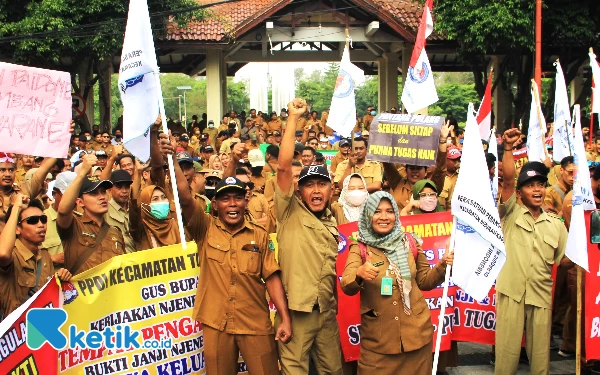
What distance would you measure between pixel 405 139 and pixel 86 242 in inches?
137

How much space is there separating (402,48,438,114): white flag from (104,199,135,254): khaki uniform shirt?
4.27m

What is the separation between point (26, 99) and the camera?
6090 mm

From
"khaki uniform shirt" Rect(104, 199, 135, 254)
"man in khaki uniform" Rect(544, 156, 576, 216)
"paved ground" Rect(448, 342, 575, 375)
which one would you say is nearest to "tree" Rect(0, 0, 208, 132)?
"man in khaki uniform" Rect(544, 156, 576, 216)

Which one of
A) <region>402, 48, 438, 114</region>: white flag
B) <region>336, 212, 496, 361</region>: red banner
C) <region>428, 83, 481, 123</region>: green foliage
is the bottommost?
<region>336, 212, 496, 361</region>: red banner

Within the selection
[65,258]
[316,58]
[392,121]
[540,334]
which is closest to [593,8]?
[316,58]

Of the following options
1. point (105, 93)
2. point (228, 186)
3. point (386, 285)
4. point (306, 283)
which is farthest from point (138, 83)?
point (105, 93)

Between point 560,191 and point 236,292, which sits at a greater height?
point 560,191

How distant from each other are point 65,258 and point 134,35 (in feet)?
5.42

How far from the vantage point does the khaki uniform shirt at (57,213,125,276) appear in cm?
573

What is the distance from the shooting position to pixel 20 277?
16.6ft

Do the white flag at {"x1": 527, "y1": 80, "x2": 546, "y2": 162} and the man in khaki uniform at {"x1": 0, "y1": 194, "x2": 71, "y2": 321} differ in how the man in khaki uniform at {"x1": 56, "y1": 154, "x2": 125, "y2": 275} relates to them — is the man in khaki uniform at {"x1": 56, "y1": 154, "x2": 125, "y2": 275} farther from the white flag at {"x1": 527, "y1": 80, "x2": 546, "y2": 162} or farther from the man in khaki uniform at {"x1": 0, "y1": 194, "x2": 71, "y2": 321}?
the white flag at {"x1": 527, "y1": 80, "x2": 546, "y2": 162}

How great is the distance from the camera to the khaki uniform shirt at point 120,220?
6445mm

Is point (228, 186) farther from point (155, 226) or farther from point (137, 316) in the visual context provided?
point (155, 226)

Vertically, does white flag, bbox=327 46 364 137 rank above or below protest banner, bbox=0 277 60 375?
above
